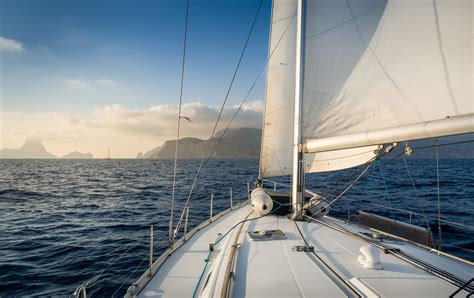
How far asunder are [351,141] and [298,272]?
232 centimetres

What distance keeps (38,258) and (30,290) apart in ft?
7.41

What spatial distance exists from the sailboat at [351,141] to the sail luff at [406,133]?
14 millimetres

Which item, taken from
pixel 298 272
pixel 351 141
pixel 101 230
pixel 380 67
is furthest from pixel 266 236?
pixel 101 230


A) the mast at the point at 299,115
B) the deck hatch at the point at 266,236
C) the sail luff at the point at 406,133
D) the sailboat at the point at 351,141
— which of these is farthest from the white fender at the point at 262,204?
the sail luff at the point at 406,133

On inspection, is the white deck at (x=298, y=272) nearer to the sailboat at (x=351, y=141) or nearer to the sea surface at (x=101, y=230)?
the sailboat at (x=351, y=141)

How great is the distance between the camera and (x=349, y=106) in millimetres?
5137

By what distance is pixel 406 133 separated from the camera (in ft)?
11.9

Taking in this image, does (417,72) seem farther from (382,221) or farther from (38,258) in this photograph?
(38,258)

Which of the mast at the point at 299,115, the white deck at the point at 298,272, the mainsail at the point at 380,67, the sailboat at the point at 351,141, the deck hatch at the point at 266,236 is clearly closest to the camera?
the white deck at the point at 298,272

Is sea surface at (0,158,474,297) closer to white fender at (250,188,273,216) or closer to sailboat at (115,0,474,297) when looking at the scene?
sailboat at (115,0,474,297)

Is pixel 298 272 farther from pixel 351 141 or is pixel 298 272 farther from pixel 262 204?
pixel 262 204

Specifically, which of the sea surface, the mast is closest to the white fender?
the mast

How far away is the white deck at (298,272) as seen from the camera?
2.78 m

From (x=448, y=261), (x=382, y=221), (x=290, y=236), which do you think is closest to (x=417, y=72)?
(x=448, y=261)
